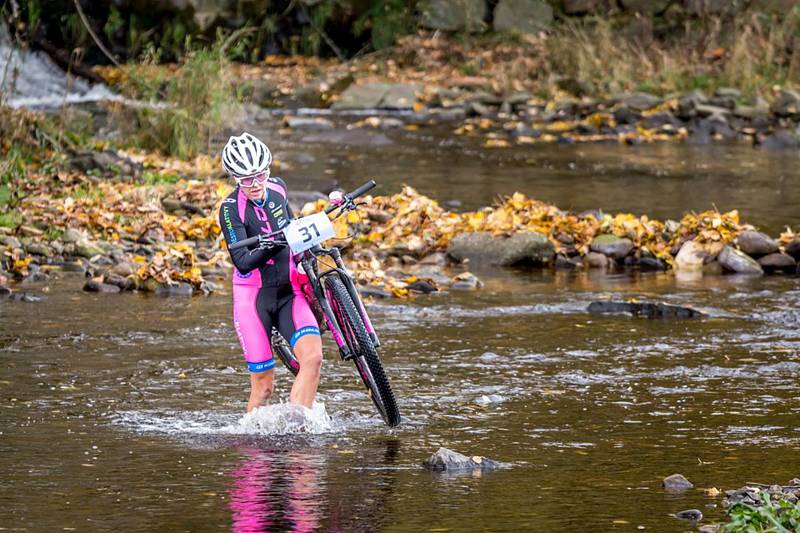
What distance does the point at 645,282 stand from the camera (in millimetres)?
14391

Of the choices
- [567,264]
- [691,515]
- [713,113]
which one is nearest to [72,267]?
[567,264]

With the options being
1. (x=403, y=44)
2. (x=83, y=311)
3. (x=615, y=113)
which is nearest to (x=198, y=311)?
Result: (x=83, y=311)

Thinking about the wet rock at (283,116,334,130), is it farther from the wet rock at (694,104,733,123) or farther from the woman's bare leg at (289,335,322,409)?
the woman's bare leg at (289,335,322,409)

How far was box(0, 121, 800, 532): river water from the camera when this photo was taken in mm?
6875

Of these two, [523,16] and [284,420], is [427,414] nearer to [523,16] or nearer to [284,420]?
[284,420]

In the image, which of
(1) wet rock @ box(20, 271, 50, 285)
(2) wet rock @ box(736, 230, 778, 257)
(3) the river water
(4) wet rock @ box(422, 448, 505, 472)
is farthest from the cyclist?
(2) wet rock @ box(736, 230, 778, 257)

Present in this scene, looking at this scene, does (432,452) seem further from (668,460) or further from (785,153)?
(785,153)

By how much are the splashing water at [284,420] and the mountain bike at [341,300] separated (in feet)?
1.13

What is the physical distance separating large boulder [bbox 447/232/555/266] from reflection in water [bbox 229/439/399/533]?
7.60 metres

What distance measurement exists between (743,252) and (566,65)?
19.3m

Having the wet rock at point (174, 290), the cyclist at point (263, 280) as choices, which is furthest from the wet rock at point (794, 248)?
the cyclist at point (263, 280)

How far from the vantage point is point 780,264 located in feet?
48.8

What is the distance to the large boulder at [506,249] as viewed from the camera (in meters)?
15.4

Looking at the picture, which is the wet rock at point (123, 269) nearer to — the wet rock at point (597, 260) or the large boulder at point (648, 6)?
the wet rock at point (597, 260)
